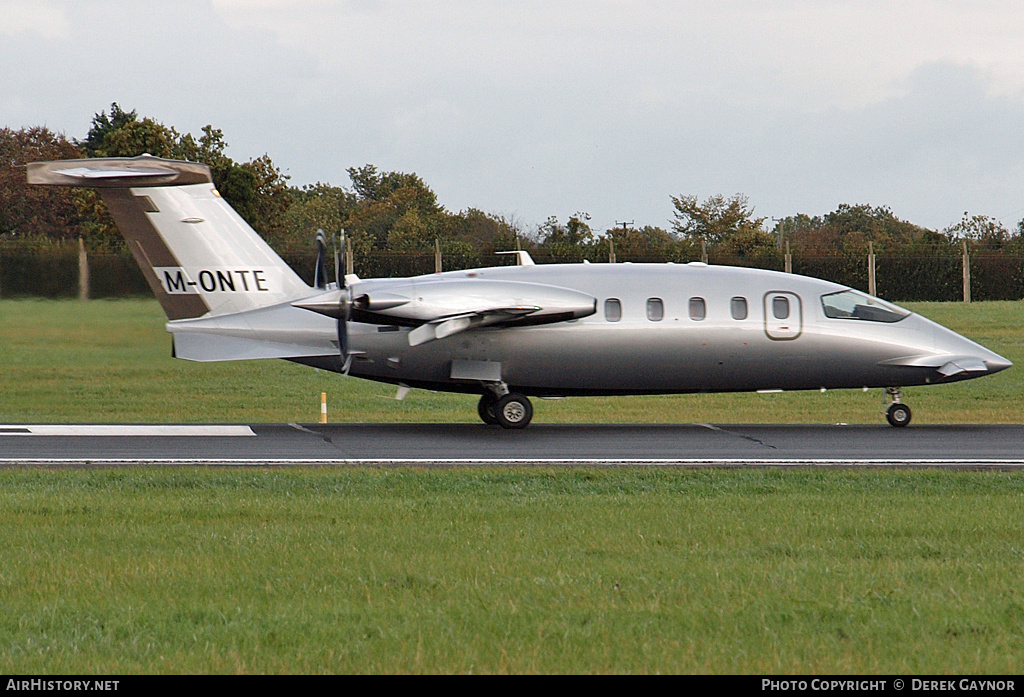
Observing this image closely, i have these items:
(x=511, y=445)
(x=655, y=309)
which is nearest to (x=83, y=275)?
(x=511, y=445)

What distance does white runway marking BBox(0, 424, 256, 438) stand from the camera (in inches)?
858

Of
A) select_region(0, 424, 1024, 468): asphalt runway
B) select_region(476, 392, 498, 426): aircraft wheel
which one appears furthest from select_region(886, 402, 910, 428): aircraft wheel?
select_region(476, 392, 498, 426): aircraft wheel

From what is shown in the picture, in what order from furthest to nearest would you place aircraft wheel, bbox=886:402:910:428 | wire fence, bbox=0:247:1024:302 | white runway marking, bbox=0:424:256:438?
Answer: wire fence, bbox=0:247:1024:302 → aircraft wheel, bbox=886:402:910:428 → white runway marking, bbox=0:424:256:438

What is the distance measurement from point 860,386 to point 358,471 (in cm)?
1122

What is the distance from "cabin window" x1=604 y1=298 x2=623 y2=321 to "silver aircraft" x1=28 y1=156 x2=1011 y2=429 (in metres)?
0.03

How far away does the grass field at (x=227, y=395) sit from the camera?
24875 millimetres

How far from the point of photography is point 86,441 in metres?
20.6

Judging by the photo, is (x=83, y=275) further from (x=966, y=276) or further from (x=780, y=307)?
(x=966, y=276)

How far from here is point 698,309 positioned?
23250 millimetres

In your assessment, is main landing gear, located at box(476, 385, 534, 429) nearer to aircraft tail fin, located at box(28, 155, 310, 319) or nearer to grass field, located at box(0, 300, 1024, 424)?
aircraft tail fin, located at box(28, 155, 310, 319)

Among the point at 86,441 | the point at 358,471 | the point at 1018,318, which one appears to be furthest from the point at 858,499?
the point at 1018,318

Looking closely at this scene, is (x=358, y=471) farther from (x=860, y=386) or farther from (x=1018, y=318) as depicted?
(x=1018, y=318)

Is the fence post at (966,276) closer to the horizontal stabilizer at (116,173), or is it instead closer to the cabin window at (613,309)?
the cabin window at (613,309)

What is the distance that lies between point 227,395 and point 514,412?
13.7 m
